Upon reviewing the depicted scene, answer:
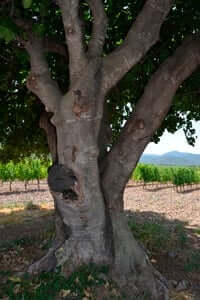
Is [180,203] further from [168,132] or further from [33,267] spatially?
[33,267]

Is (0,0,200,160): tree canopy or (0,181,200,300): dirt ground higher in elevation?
(0,0,200,160): tree canopy

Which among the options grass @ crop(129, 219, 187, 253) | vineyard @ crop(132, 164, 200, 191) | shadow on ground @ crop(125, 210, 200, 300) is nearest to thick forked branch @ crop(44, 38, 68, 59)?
shadow on ground @ crop(125, 210, 200, 300)

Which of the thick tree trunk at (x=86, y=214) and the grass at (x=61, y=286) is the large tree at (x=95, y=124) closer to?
the thick tree trunk at (x=86, y=214)

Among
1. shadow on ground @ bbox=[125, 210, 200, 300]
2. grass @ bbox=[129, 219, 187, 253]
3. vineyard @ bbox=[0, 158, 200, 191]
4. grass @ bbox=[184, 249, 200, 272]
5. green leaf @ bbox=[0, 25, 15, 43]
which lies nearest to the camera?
green leaf @ bbox=[0, 25, 15, 43]

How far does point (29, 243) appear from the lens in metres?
7.21

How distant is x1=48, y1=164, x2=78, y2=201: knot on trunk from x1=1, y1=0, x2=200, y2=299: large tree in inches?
0.5

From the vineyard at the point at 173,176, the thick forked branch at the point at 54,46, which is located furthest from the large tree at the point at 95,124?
the vineyard at the point at 173,176

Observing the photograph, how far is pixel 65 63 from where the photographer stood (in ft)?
21.9

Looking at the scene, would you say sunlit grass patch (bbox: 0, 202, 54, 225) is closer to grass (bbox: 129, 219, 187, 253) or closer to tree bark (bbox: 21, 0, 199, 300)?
grass (bbox: 129, 219, 187, 253)

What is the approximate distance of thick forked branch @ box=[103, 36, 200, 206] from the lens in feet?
15.7

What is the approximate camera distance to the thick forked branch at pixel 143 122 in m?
4.79

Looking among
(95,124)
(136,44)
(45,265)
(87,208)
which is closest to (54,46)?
(136,44)

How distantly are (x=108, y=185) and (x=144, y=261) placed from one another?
3.92 feet

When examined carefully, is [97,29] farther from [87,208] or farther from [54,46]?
[87,208]
